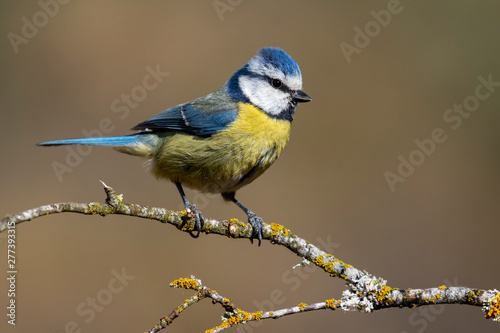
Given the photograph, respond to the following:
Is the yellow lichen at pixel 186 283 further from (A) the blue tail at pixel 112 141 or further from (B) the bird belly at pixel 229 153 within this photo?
(A) the blue tail at pixel 112 141

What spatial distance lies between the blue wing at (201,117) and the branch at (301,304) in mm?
956

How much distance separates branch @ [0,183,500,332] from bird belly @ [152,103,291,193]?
25.6 inches

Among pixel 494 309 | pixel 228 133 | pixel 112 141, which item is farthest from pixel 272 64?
pixel 494 309

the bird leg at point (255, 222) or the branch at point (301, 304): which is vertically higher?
the bird leg at point (255, 222)

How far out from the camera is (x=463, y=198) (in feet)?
17.5

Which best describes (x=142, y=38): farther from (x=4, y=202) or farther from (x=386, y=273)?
(x=386, y=273)

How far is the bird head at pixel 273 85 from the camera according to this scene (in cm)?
337

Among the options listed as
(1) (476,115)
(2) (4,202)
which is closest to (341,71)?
(1) (476,115)

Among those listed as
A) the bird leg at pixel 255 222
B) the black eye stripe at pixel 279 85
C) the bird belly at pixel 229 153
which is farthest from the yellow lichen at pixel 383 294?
the black eye stripe at pixel 279 85

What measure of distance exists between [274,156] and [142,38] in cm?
342

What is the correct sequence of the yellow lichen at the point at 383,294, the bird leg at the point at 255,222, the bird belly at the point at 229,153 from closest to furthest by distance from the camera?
1. the yellow lichen at the point at 383,294
2. the bird leg at the point at 255,222
3. the bird belly at the point at 229,153

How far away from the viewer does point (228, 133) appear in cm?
323

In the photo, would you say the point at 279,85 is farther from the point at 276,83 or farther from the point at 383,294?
the point at 383,294

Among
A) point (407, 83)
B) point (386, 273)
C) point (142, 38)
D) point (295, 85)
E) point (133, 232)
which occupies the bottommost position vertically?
point (386, 273)
